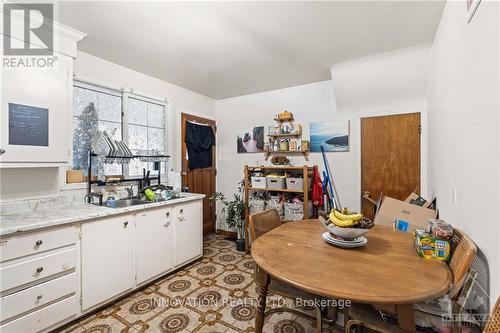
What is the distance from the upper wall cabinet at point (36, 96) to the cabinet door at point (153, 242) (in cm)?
91

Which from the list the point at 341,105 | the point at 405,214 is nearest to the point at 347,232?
the point at 405,214

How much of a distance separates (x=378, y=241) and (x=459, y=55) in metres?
1.28

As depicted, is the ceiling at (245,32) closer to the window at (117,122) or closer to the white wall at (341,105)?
the white wall at (341,105)

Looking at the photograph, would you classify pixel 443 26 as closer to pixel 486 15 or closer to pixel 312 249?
pixel 486 15

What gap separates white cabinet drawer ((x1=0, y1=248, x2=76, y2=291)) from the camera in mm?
1511

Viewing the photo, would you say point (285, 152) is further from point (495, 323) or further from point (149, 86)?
point (495, 323)

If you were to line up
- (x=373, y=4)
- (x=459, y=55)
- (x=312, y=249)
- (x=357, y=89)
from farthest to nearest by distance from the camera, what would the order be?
1. (x=357, y=89)
2. (x=373, y=4)
3. (x=459, y=55)
4. (x=312, y=249)

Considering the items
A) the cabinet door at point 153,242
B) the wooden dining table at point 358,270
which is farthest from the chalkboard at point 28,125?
the wooden dining table at point 358,270

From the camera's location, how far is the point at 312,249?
4.39ft

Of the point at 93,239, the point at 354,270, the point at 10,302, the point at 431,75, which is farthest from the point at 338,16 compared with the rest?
the point at 10,302

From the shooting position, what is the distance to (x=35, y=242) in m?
1.63

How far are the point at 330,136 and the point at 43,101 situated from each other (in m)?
3.18

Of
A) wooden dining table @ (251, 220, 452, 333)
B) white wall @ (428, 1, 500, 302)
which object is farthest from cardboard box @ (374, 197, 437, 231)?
wooden dining table @ (251, 220, 452, 333)

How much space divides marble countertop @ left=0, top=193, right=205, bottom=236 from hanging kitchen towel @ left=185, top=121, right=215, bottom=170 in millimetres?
1447
